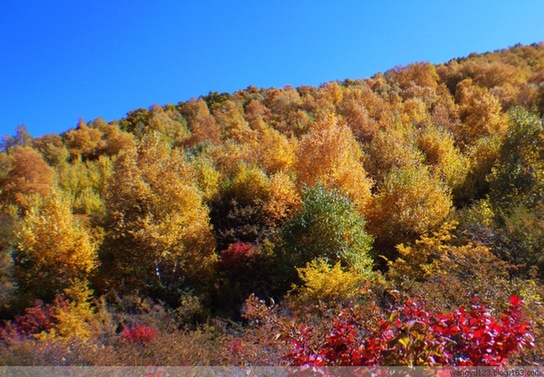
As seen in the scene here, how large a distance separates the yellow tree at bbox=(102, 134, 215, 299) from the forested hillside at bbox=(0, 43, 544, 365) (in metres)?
0.07

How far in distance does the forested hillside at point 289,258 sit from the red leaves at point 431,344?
0.06 ft

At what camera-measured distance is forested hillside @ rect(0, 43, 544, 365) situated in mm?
4445

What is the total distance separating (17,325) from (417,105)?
3938cm

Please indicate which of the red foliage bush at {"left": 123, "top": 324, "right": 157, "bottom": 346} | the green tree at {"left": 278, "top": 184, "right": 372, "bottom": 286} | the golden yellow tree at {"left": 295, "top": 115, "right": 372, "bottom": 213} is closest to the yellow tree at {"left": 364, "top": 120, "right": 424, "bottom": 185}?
the golden yellow tree at {"left": 295, "top": 115, "right": 372, "bottom": 213}

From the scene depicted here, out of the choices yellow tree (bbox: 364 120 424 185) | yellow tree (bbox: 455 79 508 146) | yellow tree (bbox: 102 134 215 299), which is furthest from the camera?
yellow tree (bbox: 455 79 508 146)

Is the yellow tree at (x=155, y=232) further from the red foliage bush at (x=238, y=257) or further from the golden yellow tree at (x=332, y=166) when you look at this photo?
the golden yellow tree at (x=332, y=166)

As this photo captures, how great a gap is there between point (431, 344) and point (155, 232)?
15.2m

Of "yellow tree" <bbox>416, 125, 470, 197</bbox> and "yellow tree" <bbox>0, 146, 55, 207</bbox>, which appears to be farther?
"yellow tree" <bbox>0, 146, 55, 207</bbox>

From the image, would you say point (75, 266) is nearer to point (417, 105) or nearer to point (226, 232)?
point (226, 232)

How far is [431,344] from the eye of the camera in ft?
10.7

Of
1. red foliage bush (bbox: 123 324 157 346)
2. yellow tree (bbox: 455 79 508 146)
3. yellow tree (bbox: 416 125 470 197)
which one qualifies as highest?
yellow tree (bbox: 455 79 508 146)

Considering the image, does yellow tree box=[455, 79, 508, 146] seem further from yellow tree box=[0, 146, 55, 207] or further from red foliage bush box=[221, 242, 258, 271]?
yellow tree box=[0, 146, 55, 207]

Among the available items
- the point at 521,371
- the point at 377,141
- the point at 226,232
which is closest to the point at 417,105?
the point at 377,141

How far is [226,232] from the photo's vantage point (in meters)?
22.6
